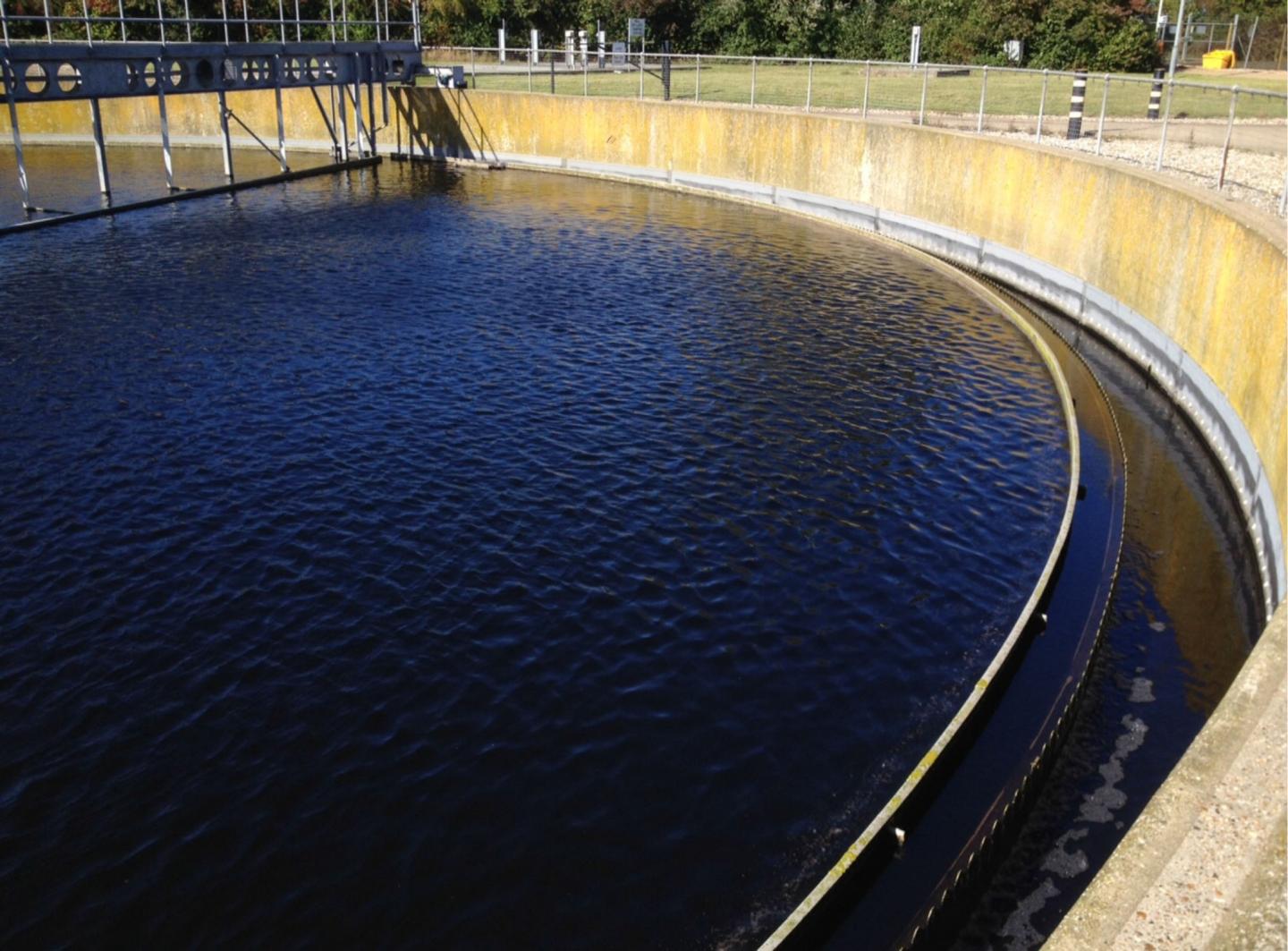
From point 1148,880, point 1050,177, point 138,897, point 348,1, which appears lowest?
point 138,897

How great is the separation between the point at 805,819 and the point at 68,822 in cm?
670

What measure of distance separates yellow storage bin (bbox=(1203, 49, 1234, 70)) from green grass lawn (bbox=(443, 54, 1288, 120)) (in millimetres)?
3819

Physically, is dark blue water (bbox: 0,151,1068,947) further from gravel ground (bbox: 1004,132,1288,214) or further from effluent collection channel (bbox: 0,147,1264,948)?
gravel ground (bbox: 1004,132,1288,214)

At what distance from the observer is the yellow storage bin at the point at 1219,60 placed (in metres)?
57.5

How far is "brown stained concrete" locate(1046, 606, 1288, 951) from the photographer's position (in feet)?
26.0

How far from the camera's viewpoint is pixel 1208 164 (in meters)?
28.0

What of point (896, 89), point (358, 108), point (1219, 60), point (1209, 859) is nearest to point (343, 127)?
point (358, 108)

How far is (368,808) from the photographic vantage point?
11.2m

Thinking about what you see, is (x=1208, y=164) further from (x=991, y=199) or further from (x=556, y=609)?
(x=556, y=609)

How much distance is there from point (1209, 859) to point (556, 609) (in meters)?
7.95

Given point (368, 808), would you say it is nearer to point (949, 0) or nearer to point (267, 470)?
point (267, 470)

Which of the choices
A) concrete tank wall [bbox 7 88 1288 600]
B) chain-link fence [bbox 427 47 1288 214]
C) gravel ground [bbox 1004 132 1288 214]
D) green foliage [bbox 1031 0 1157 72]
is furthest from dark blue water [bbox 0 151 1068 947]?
green foliage [bbox 1031 0 1157 72]

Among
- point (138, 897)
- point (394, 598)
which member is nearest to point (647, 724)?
point (394, 598)

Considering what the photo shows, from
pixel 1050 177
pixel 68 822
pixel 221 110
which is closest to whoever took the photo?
pixel 68 822
